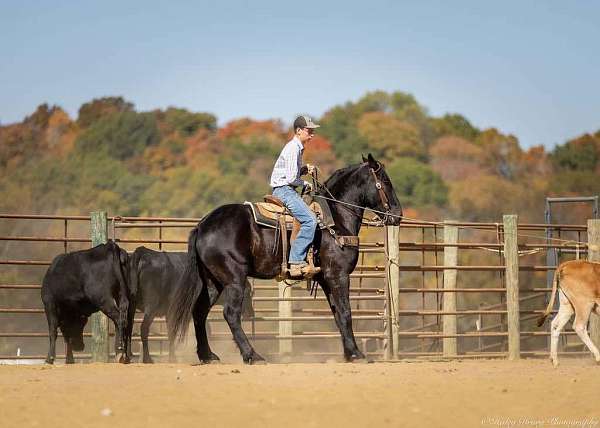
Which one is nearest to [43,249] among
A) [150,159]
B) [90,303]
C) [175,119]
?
[90,303]

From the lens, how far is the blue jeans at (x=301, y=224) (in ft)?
39.4

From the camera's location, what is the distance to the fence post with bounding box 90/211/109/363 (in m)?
14.0

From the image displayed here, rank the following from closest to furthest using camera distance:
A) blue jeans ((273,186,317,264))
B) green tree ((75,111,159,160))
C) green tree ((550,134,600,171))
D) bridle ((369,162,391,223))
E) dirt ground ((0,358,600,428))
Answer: dirt ground ((0,358,600,428)) < blue jeans ((273,186,317,264)) < bridle ((369,162,391,223)) < green tree ((550,134,600,171)) < green tree ((75,111,159,160))

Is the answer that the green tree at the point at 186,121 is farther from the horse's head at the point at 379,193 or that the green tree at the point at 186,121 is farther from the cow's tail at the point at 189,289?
the cow's tail at the point at 189,289

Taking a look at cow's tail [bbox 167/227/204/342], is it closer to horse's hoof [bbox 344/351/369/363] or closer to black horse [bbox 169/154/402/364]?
black horse [bbox 169/154/402/364]

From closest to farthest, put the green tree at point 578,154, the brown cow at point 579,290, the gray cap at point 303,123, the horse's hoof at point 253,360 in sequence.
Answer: the horse's hoof at point 253,360, the gray cap at point 303,123, the brown cow at point 579,290, the green tree at point 578,154

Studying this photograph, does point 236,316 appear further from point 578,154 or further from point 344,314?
point 578,154

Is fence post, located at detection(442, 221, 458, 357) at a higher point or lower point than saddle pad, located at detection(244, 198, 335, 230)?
lower

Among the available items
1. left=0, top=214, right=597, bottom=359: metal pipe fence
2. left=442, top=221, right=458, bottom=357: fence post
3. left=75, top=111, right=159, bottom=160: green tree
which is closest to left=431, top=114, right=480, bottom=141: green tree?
left=75, top=111, right=159, bottom=160: green tree

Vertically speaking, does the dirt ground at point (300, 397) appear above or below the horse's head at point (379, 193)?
below

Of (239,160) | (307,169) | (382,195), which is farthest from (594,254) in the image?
(239,160)

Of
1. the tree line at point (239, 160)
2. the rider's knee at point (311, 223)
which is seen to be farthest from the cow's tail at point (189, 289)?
the tree line at point (239, 160)

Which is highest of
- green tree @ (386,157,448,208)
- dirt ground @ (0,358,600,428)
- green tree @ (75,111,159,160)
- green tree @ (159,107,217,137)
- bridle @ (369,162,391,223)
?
green tree @ (159,107,217,137)

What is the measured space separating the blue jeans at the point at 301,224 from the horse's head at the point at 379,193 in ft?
3.35
